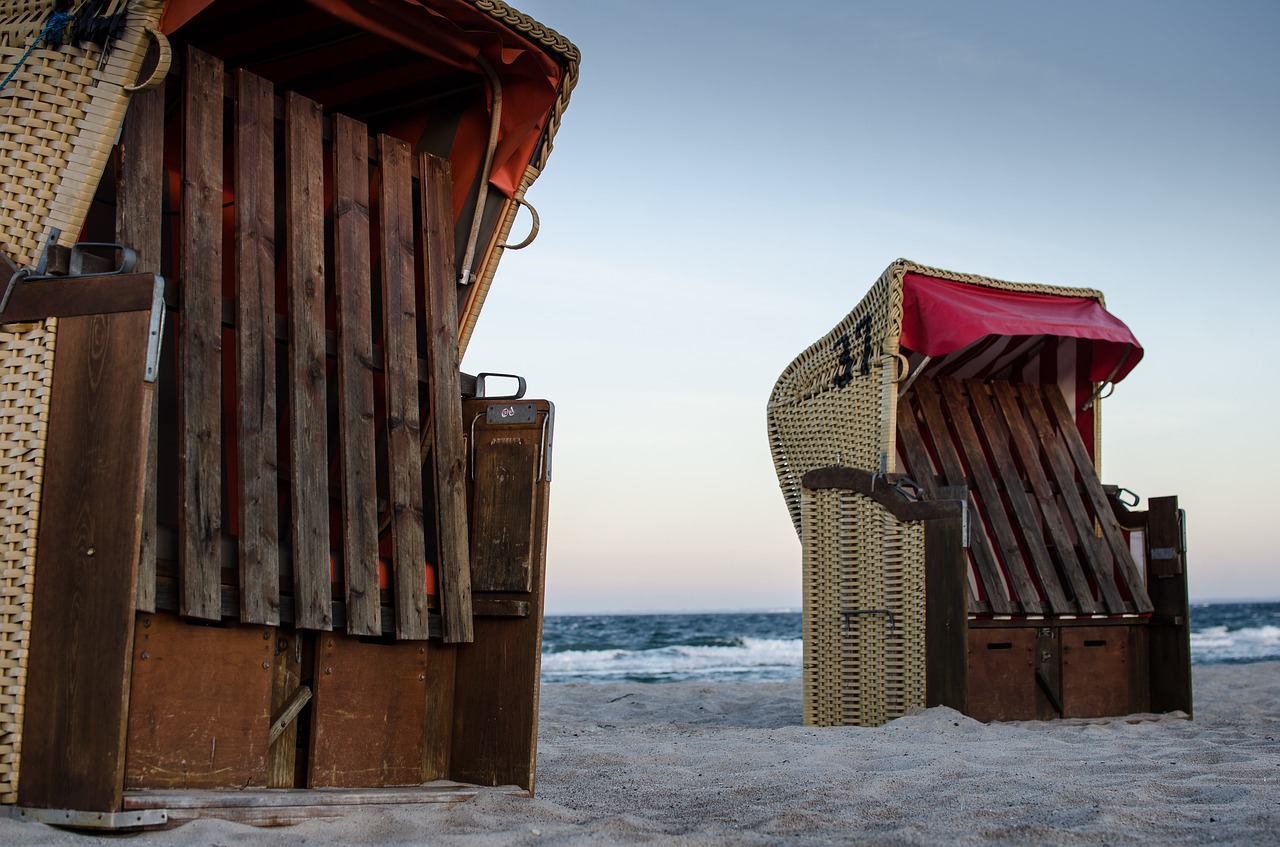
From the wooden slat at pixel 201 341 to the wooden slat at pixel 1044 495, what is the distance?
5.37 metres

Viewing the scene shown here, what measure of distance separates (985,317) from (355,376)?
4.06 meters

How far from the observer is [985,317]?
22.3 ft

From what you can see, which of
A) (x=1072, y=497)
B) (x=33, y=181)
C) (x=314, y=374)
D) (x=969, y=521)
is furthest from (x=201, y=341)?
(x=1072, y=497)

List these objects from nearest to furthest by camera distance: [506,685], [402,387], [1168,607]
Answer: [506,685] → [402,387] → [1168,607]

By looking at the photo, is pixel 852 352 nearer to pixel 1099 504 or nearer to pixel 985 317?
pixel 985 317

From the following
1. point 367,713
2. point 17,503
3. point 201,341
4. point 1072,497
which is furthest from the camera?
point 1072,497

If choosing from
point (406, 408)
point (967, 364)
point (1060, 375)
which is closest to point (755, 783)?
point (406, 408)

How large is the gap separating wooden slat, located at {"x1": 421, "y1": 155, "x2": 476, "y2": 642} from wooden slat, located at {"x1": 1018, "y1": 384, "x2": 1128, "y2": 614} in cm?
468

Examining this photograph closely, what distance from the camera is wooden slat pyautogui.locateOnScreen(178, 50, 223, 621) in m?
3.26

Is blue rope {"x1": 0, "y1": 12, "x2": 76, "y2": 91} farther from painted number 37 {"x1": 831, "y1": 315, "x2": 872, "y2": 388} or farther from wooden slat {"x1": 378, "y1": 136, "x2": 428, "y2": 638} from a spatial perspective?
painted number 37 {"x1": 831, "y1": 315, "x2": 872, "y2": 388}

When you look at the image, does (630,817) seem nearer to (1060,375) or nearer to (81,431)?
(81,431)

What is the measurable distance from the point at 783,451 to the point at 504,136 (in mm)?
3910

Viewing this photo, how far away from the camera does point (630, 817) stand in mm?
3436

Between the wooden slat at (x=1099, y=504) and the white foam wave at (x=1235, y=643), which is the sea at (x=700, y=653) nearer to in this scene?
the white foam wave at (x=1235, y=643)
